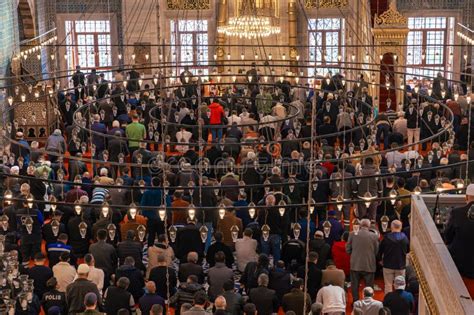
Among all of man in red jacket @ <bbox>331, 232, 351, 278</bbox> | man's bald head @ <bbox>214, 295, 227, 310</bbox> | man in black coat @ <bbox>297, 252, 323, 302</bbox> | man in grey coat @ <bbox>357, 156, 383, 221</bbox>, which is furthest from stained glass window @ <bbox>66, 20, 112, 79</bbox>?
man's bald head @ <bbox>214, 295, 227, 310</bbox>

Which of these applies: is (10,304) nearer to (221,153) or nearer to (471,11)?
(221,153)

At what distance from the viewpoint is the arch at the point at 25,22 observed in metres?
25.6

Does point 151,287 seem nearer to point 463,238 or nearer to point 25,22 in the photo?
point 463,238

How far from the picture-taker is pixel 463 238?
9.10 metres

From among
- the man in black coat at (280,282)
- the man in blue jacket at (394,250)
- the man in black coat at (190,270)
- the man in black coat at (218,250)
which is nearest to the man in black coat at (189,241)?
the man in black coat at (218,250)

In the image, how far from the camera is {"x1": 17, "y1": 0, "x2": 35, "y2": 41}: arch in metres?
25.6

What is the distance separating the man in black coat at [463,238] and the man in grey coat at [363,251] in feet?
13.6

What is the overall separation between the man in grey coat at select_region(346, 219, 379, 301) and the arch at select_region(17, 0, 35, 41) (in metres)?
14.5

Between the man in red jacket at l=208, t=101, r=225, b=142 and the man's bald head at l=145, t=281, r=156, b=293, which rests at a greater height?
the man in red jacket at l=208, t=101, r=225, b=142

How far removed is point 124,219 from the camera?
1638cm

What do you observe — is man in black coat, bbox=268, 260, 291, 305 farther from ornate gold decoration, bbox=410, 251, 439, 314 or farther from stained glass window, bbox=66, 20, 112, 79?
stained glass window, bbox=66, 20, 112, 79

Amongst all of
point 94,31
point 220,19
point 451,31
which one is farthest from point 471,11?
point 94,31

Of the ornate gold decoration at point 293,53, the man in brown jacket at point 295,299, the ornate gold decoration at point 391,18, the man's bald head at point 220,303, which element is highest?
the ornate gold decoration at point 391,18

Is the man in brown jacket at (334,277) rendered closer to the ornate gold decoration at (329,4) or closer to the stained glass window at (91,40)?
the ornate gold decoration at (329,4)
